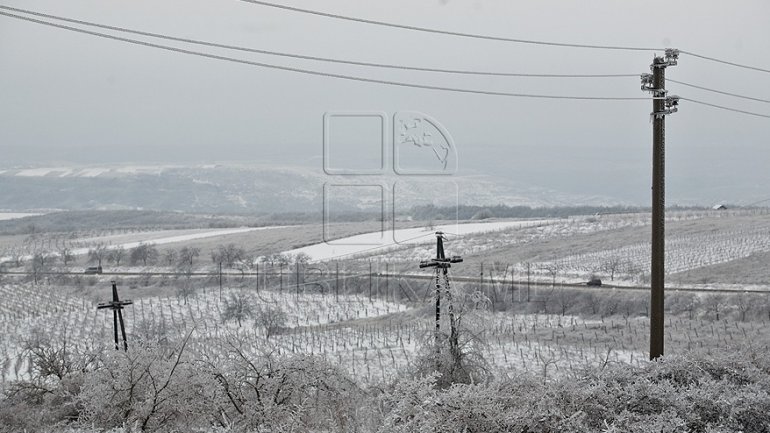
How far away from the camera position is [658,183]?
12047mm

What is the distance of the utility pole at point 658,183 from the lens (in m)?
11.9

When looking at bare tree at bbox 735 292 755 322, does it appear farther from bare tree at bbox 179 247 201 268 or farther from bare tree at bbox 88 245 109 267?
bare tree at bbox 88 245 109 267

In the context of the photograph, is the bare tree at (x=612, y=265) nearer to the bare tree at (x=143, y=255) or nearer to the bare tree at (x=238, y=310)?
the bare tree at (x=238, y=310)

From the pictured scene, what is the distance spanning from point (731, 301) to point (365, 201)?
223ft

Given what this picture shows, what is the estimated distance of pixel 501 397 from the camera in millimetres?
7684

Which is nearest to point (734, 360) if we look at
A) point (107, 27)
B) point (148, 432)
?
point (148, 432)

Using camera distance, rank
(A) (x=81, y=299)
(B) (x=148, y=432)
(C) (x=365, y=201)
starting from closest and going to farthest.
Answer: (B) (x=148, y=432), (A) (x=81, y=299), (C) (x=365, y=201)

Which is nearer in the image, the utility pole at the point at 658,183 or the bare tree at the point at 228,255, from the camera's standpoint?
the utility pole at the point at 658,183

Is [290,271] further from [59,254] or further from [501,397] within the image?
[501,397]

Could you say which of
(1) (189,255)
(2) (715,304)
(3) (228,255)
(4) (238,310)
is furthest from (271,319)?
(1) (189,255)

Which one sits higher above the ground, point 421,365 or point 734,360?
point 734,360

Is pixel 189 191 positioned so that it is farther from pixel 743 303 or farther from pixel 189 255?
pixel 743 303

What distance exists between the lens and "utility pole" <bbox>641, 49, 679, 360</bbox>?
38.9 ft

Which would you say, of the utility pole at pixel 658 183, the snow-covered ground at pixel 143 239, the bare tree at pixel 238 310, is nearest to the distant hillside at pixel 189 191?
the snow-covered ground at pixel 143 239
